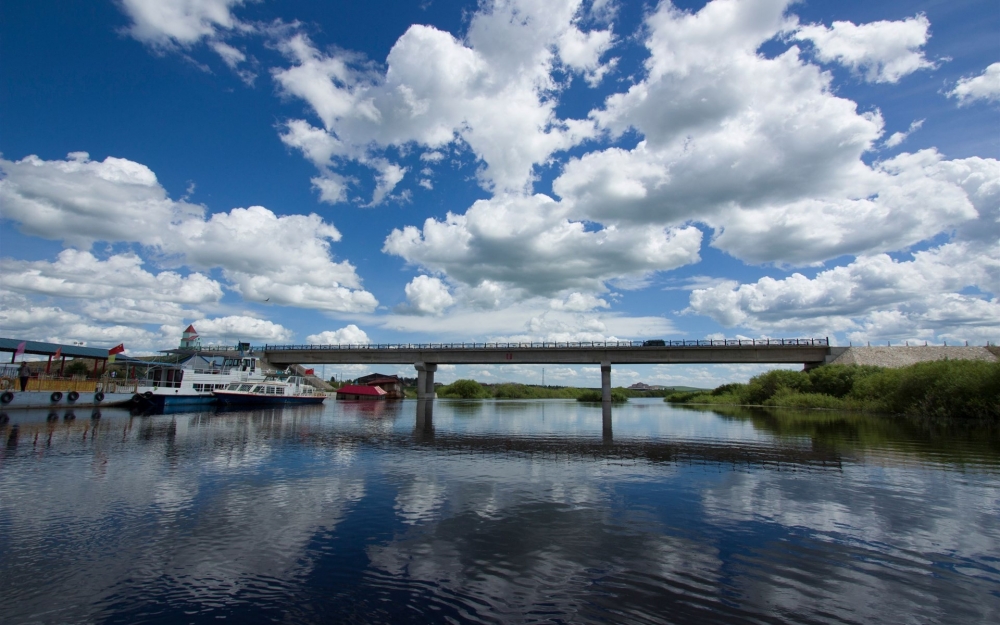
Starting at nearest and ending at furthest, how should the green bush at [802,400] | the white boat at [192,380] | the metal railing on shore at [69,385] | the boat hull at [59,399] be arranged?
1. the boat hull at [59,399]
2. the metal railing on shore at [69,385]
3. the white boat at [192,380]
4. the green bush at [802,400]

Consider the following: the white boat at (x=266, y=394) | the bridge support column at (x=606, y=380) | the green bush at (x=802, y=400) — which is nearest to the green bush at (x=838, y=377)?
the green bush at (x=802, y=400)

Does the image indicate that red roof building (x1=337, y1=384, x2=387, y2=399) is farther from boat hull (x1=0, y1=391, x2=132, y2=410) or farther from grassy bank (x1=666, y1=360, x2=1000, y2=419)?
grassy bank (x1=666, y1=360, x2=1000, y2=419)

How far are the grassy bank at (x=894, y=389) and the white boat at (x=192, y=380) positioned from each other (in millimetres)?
94454

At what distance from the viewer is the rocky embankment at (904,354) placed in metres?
88.6

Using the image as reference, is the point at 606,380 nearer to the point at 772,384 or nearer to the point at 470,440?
the point at 772,384

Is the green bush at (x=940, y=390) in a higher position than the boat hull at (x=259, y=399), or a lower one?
higher

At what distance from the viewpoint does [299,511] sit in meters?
16.9

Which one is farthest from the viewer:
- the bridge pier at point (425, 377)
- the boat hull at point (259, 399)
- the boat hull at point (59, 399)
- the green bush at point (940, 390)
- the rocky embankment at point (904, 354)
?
the bridge pier at point (425, 377)

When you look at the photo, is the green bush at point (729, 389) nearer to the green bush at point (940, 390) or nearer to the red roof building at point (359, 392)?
Result: the green bush at point (940, 390)

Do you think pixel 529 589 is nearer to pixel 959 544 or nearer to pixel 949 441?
pixel 959 544

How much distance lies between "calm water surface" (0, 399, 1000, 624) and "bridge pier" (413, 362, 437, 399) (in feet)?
292

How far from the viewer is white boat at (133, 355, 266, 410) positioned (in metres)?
69.8

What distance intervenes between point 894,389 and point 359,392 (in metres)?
120

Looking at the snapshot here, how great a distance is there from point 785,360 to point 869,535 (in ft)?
291
